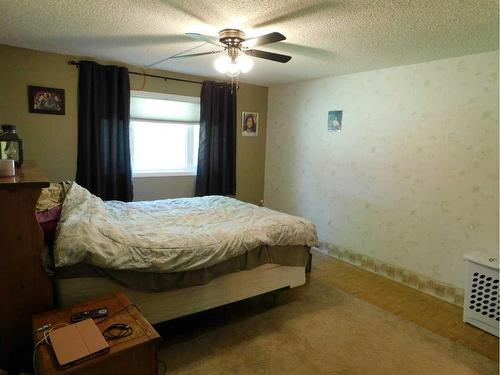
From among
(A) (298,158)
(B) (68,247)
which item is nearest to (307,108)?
(A) (298,158)

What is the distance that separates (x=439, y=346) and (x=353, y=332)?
0.59 metres

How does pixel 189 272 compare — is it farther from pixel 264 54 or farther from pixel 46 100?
pixel 46 100

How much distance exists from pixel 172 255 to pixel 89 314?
1.87ft

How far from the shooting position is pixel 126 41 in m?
2.81

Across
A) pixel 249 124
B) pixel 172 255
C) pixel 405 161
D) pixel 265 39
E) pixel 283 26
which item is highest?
pixel 283 26

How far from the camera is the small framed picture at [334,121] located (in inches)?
155

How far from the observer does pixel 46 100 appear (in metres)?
3.35

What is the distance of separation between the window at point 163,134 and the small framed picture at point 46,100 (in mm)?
762

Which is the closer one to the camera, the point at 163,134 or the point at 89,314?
the point at 89,314

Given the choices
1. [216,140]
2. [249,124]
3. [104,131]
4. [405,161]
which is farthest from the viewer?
[249,124]

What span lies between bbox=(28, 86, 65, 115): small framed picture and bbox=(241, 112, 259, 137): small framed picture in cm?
225

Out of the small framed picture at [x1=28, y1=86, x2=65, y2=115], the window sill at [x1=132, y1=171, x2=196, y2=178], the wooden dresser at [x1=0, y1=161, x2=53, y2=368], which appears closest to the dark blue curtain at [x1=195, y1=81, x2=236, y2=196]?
the window sill at [x1=132, y1=171, x2=196, y2=178]

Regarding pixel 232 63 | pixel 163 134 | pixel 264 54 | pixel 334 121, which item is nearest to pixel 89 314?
pixel 232 63

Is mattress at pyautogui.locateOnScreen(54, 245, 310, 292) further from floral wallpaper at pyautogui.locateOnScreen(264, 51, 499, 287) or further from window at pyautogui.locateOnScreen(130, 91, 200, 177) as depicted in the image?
window at pyautogui.locateOnScreen(130, 91, 200, 177)
